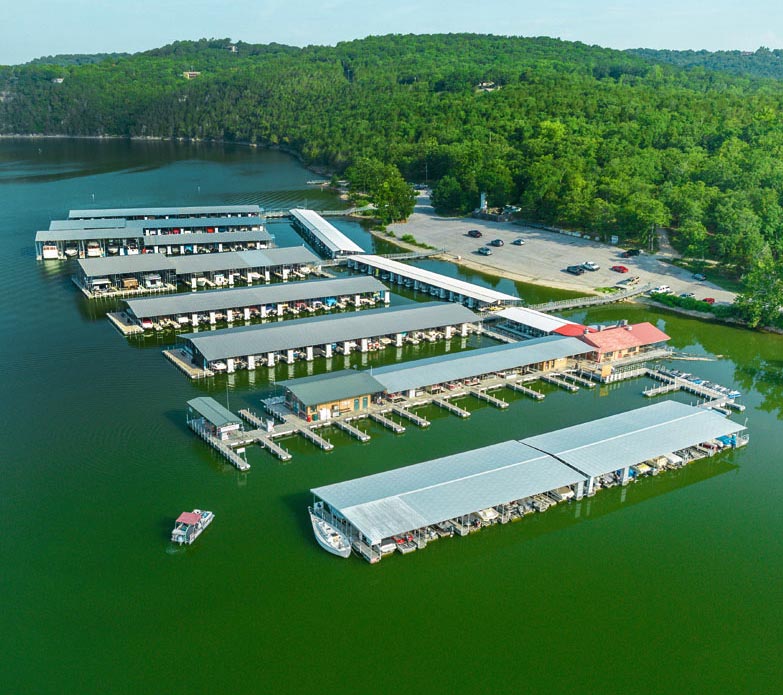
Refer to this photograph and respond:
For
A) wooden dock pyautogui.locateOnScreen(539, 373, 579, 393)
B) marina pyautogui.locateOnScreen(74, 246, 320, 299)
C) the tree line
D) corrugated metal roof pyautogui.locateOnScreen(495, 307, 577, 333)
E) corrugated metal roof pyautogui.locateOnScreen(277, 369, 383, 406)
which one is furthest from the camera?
the tree line

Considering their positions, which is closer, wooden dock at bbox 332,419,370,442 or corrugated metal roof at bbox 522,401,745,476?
corrugated metal roof at bbox 522,401,745,476

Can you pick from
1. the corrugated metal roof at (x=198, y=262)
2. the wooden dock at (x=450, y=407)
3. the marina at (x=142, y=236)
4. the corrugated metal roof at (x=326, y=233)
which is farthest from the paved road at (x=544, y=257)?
the wooden dock at (x=450, y=407)

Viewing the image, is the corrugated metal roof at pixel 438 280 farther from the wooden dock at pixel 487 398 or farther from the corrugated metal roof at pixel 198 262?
the wooden dock at pixel 487 398

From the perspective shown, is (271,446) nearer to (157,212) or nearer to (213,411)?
(213,411)

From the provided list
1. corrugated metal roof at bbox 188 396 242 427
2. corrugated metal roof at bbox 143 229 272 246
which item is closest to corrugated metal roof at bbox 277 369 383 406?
corrugated metal roof at bbox 188 396 242 427

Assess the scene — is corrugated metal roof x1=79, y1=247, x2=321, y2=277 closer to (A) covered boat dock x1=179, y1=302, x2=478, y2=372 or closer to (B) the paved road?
(A) covered boat dock x1=179, y1=302, x2=478, y2=372

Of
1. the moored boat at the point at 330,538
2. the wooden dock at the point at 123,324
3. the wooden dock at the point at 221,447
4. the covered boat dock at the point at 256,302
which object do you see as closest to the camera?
the moored boat at the point at 330,538

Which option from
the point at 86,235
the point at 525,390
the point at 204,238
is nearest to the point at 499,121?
the point at 204,238

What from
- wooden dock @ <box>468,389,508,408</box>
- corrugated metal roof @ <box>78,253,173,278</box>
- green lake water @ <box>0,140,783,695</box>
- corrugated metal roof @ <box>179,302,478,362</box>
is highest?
corrugated metal roof @ <box>78,253,173,278</box>
